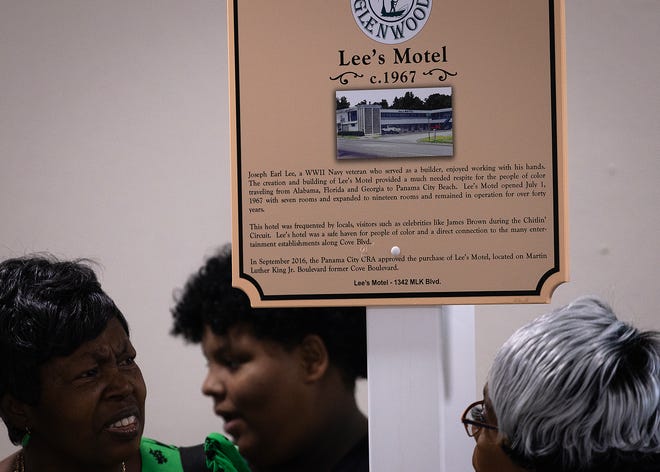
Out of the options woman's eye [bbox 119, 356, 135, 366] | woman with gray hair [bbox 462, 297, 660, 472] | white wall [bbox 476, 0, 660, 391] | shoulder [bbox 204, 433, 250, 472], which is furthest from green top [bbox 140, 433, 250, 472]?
woman with gray hair [bbox 462, 297, 660, 472]

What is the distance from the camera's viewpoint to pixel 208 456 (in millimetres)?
1888

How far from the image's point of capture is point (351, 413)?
1.91 meters

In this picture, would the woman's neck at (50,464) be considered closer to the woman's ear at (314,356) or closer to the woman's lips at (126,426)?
the woman's lips at (126,426)

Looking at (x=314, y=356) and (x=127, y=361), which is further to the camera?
(x=314, y=356)

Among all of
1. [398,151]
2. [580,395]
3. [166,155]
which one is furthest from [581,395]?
[166,155]

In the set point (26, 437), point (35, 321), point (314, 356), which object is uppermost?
point (35, 321)

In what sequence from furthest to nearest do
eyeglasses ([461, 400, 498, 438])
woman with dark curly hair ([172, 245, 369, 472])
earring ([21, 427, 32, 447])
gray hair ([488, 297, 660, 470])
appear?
1. woman with dark curly hair ([172, 245, 369, 472])
2. earring ([21, 427, 32, 447])
3. eyeglasses ([461, 400, 498, 438])
4. gray hair ([488, 297, 660, 470])

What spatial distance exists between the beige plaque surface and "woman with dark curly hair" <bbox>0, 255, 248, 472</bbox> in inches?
13.9

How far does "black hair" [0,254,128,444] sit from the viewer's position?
61.6 inches

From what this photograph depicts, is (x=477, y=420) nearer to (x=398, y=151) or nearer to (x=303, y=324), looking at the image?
(x=398, y=151)

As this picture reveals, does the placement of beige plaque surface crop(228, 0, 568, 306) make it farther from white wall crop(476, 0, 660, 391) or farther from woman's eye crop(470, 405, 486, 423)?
white wall crop(476, 0, 660, 391)

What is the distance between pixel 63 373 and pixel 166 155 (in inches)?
27.6

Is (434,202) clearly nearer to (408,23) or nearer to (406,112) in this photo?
(406,112)

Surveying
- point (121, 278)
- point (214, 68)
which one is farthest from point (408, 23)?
point (121, 278)
